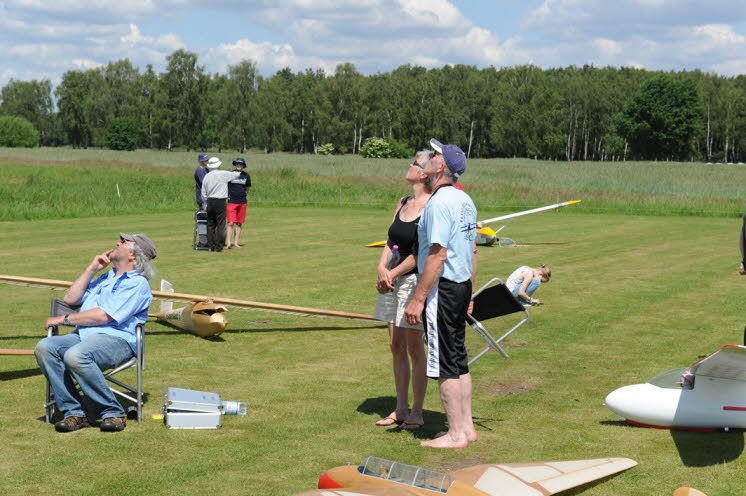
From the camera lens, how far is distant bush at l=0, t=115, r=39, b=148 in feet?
493

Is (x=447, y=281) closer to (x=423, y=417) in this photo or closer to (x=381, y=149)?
(x=423, y=417)

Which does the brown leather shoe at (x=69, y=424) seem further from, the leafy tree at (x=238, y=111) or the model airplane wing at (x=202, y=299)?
the leafy tree at (x=238, y=111)

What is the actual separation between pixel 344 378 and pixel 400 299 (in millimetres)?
2205

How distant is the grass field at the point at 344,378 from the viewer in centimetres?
568

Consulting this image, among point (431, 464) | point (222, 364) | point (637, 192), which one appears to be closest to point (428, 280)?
point (431, 464)

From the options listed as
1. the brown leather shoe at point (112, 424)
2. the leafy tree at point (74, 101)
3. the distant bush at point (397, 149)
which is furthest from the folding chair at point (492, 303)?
the leafy tree at point (74, 101)

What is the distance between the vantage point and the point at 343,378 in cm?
835

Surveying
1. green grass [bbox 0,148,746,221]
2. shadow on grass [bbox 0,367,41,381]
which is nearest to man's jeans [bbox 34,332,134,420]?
shadow on grass [bbox 0,367,41,381]

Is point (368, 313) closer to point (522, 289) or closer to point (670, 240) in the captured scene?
point (522, 289)

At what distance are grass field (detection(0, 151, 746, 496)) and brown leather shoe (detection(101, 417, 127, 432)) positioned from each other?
60 mm

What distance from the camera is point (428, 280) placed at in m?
5.89

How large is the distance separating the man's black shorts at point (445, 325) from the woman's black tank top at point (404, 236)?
1.53 feet

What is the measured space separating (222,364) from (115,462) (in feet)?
10.2

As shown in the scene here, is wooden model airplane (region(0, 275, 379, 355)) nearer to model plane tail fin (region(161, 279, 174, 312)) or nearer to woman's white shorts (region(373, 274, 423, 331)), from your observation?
model plane tail fin (region(161, 279, 174, 312))
